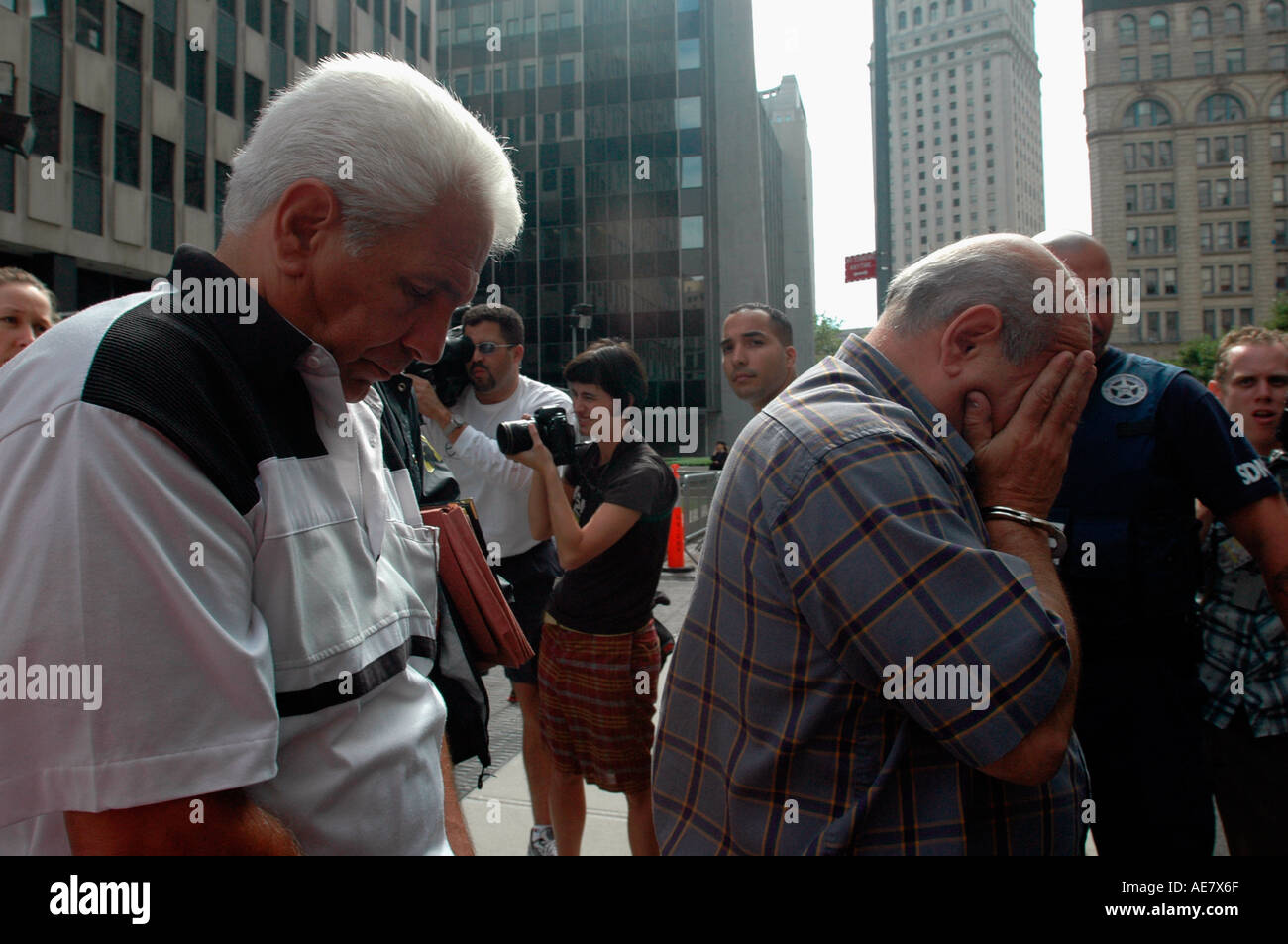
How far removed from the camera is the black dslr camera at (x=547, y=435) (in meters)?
3.31

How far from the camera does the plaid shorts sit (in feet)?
10.6

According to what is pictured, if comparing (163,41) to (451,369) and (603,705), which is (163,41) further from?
(603,705)

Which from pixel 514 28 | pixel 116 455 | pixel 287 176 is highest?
pixel 514 28

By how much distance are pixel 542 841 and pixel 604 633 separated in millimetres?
1008

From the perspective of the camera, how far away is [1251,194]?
77312 millimetres

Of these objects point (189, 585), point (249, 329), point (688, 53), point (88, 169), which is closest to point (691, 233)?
point (688, 53)

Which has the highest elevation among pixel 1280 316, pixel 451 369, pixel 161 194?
pixel 1280 316

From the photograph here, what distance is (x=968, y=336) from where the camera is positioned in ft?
5.13

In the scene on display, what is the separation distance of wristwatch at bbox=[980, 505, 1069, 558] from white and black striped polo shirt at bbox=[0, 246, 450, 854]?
1.06m
